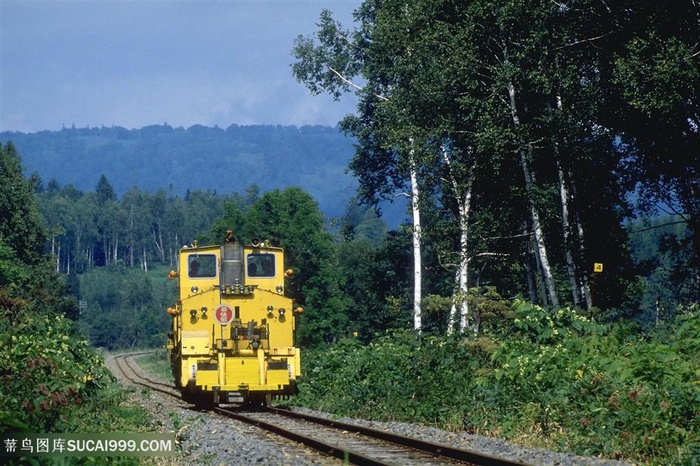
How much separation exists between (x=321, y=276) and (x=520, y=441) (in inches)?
2856

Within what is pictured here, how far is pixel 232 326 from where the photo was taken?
2356 cm

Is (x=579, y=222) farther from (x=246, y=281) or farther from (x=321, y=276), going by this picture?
(x=321, y=276)

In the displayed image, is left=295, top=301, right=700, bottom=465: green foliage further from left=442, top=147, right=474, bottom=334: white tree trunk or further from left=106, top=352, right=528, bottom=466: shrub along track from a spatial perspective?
left=442, top=147, right=474, bottom=334: white tree trunk

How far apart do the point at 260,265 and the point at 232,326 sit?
1967mm

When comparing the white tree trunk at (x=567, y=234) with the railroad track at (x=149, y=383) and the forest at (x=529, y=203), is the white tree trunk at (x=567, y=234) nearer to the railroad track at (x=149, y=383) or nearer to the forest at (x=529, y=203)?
the forest at (x=529, y=203)

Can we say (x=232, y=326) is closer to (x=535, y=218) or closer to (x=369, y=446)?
(x=369, y=446)

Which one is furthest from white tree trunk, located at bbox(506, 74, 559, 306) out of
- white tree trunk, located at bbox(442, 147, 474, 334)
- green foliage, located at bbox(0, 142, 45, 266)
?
green foliage, located at bbox(0, 142, 45, 266)

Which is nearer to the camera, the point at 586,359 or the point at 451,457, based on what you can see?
the point at 451,457

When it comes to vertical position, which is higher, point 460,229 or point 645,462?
point 460,229

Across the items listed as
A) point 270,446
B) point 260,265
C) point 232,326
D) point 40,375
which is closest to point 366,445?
point 270,446

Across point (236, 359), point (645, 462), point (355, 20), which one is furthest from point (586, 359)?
point (355, 20)

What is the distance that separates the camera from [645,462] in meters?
12.4

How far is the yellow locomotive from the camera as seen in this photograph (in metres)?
23.1

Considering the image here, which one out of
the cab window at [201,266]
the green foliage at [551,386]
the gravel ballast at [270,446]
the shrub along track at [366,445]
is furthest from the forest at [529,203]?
the cab window at [201,266]
